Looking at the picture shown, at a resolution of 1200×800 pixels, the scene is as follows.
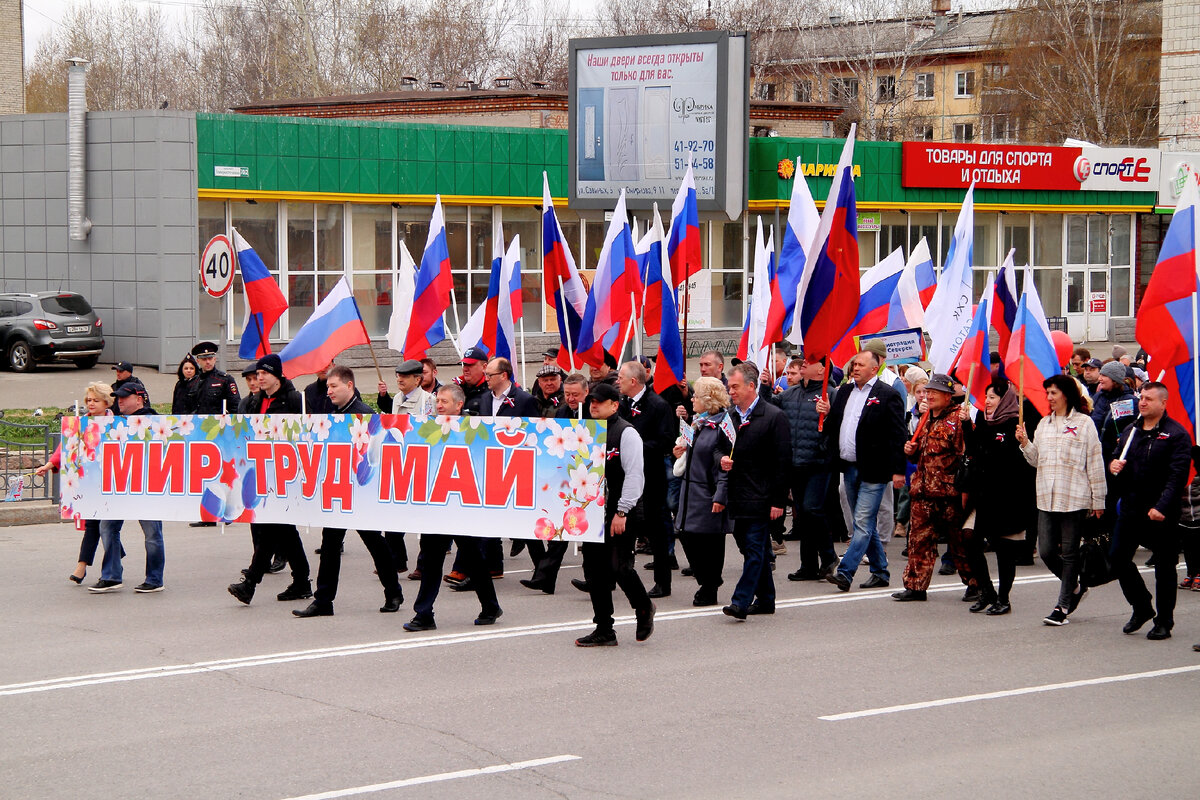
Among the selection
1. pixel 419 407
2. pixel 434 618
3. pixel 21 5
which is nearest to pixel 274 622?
pixel 434 618

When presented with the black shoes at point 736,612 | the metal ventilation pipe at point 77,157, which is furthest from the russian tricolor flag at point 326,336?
the metal ventilation pipe at point 77,157

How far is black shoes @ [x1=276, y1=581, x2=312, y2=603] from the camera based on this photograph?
10.9 m

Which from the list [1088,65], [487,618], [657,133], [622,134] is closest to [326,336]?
[487,618]

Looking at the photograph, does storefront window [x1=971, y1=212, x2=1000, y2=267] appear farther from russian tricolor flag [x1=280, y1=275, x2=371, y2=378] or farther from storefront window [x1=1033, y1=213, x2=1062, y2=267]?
russian tricolor flag [x1=280, y1=275, x2=371, y2=378]

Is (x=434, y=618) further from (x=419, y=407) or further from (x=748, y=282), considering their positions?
(x=748, y=282)

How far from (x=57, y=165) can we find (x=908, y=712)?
84.4 ft

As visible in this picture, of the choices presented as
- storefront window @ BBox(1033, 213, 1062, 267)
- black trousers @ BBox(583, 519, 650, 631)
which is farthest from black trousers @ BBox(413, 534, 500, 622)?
storefront window @ BBox(1033, 213, 1062, 267)

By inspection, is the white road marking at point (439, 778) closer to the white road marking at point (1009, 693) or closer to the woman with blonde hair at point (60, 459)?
the white road marking at point (1009, 693)

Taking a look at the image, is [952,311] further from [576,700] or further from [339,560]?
[576,700]

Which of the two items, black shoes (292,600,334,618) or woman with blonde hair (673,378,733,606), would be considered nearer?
black shoes (292,600,334,618)

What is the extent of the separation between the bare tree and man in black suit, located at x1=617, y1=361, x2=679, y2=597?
46.8m

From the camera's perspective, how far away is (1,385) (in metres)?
25.8

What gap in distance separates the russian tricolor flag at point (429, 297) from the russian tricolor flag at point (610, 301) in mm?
1492

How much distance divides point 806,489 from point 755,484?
1.78 meters
